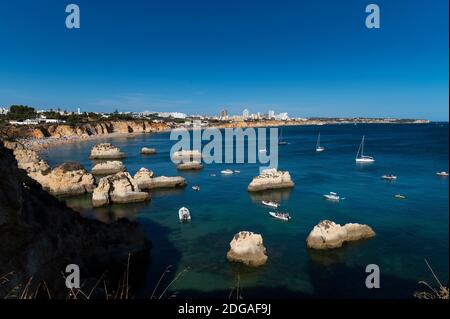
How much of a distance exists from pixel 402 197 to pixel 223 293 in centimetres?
2887

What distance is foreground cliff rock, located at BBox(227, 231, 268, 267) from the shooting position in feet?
71.0

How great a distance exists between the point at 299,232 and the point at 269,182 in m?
16.5

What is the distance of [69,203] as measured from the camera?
37.9 m

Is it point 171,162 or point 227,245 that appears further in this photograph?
point 171,162

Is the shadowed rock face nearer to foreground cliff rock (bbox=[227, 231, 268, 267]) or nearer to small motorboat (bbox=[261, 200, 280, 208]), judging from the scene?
foreground cliff rock (bbox=[227, 231, 268, 267])

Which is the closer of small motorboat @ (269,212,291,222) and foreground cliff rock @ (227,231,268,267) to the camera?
foreground cliff rock @ (227,231,268,267)

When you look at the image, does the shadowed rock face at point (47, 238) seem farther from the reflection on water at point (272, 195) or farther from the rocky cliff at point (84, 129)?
the rocky cliff at point (84, 129)

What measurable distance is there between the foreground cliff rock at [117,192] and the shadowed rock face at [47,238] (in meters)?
14.5

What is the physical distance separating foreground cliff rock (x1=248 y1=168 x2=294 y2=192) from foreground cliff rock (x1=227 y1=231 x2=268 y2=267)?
69.2 ft

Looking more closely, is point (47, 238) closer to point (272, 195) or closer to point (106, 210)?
point (106, 210)

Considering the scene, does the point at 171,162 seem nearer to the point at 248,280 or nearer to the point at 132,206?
the point at 132,206

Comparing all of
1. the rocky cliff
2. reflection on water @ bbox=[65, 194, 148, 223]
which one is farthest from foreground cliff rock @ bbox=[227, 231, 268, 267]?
the rocky cliff

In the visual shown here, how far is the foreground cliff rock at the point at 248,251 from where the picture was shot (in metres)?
21.6
